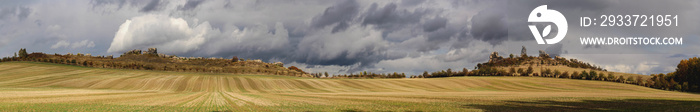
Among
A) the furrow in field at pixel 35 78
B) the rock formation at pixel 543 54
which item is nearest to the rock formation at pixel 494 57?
the rock formation at pixel 543 54

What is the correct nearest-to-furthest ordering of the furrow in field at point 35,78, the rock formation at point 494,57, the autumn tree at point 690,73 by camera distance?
1. the furrow in field at point 35,78
2. the autumn tree at point 690,73
3. the rock formation at point 494,57

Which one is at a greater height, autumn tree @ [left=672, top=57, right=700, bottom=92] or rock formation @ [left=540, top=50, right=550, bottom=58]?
rock formation @ [left=540, top=50, right=550, bottom=58]

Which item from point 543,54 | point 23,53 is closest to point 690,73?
point 543,54

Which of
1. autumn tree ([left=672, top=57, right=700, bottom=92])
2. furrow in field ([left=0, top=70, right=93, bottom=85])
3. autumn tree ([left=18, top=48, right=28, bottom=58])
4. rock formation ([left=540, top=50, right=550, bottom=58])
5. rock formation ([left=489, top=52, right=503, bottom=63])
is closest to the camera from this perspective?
furrow in field ([left=0, top=70, right=93, bottom=85])

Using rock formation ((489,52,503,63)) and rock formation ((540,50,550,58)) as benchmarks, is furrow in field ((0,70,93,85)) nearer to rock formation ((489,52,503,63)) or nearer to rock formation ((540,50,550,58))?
rock formation ((489,52,503,63))

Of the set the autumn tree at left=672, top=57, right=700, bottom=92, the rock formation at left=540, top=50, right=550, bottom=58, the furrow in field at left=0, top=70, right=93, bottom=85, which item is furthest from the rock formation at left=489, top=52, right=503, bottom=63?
the furrow in field at left=0, top=70, right=93, bottom=85

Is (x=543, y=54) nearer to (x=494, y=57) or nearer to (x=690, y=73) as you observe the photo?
(x=494, y=57)

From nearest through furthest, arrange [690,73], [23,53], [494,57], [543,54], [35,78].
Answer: [35,78]
[690,73]
[23,53]
[494,57]
[543,54]

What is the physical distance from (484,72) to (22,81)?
103065mm

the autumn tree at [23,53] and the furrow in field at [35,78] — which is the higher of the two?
the autumn tree at [23,53]

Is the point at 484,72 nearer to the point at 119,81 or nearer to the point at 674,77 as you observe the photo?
the point at 674,77

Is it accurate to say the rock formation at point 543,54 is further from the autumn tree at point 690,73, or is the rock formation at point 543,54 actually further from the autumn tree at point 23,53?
the autumn tree at point 23,53

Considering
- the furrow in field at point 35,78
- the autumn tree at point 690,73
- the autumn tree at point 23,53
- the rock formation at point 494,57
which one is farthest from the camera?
the rock formation at point 494,57

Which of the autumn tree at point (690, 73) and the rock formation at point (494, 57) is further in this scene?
the rock formation at point (494, 57)
